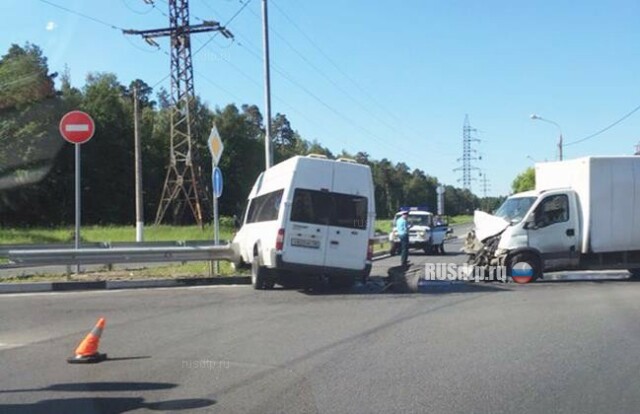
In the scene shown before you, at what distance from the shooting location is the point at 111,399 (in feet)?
20.4

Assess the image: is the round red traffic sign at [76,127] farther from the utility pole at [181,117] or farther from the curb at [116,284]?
the utility pole at [181,117]

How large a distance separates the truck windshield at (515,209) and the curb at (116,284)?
20.9 feet

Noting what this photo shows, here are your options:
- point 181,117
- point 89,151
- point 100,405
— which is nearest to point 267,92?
point 100,405

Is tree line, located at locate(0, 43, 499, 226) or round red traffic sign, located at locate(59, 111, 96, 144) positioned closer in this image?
round red traffic sign, located at locate(59, 111, 96, 144)

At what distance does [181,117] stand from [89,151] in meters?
15.6

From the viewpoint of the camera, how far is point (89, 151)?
6144 centimetres

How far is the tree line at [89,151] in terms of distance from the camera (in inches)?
2056

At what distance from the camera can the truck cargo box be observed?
52.4ft

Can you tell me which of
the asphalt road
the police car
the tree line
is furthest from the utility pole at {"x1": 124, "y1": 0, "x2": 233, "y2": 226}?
the asphalt road

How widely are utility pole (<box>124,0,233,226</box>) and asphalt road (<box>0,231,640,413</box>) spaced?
25890mm

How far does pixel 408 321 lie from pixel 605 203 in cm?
782

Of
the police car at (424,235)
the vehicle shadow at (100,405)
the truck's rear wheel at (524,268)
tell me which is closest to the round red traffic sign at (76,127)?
the truck's rear wheel at (524,268)

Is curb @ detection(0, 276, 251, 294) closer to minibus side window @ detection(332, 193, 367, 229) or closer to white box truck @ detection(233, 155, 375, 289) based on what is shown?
white box truck @ detection(233, 155, 375, 289)

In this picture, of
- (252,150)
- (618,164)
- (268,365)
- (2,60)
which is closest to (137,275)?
(268,365)
